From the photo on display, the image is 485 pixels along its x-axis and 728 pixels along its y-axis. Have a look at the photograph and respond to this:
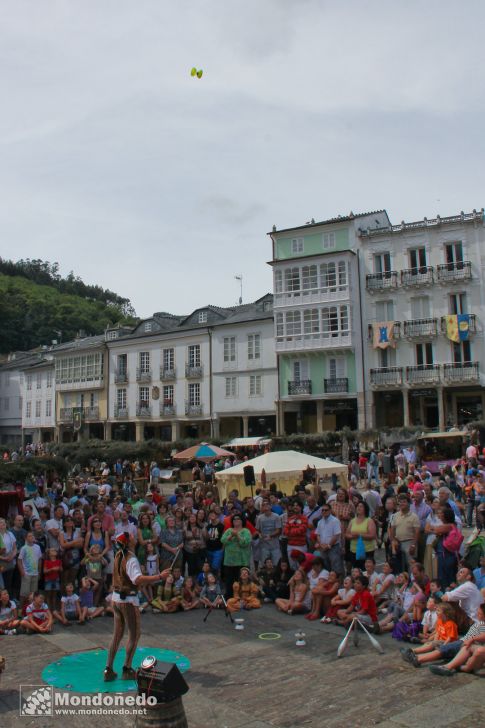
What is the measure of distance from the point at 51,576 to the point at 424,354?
34141mm

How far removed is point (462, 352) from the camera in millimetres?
40438

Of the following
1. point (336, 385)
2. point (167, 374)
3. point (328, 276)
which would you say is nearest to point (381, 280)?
point (328, 276)

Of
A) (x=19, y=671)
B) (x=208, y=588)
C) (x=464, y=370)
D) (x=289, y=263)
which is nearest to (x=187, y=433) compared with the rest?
(x=289, y=263)

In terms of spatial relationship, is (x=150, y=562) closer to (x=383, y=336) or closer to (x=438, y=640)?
(x=438, y=640)

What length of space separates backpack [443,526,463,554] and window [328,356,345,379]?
33328mm

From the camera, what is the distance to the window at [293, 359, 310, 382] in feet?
148

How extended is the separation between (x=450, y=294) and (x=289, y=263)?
1121 centimetres

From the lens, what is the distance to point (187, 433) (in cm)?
5291

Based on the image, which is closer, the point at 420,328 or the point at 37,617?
the point at 37,617

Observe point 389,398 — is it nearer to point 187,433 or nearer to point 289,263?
point 289,263

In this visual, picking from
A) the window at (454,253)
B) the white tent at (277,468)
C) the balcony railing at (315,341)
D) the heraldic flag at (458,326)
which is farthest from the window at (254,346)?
the white tent at (277,468)

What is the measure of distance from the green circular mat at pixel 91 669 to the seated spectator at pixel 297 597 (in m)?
2.78

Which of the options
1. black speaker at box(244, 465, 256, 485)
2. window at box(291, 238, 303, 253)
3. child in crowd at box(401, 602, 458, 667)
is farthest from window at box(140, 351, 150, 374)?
child in crowd at box(401, 602, 458, 667)

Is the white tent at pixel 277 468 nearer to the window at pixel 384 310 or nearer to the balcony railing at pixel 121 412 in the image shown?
the window at pixel 384 310
